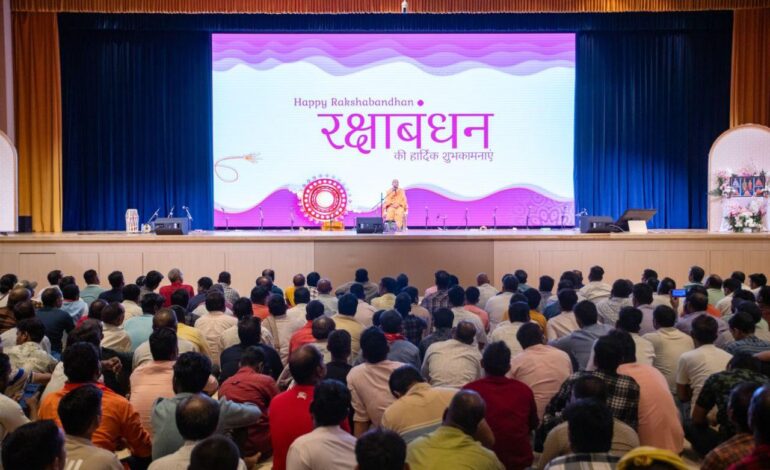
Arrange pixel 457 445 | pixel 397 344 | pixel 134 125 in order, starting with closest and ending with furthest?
pixel 457 445
pixel 397 344
pixel 134 125

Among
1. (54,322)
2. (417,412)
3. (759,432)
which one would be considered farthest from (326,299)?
(759,432)

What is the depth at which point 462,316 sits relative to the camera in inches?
211

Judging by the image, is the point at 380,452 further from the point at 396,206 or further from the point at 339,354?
the point at 396,206

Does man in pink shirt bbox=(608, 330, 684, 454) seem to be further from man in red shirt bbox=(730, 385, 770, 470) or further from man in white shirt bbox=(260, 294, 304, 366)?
man in white shirt bbox=(260, 294, 304, 366)

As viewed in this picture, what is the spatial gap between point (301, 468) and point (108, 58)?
11782mm

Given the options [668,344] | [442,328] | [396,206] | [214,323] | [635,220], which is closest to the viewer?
[668,344]

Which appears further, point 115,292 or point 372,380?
point 115,292

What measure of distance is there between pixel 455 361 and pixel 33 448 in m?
2.35

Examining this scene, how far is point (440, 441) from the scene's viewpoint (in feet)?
9.12

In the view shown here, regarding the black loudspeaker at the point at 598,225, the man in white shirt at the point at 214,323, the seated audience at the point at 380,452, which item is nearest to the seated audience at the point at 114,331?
the man in white shirt at the point at 214,323

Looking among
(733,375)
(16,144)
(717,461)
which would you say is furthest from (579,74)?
(717,461)

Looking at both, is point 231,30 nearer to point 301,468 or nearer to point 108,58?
point 108,58

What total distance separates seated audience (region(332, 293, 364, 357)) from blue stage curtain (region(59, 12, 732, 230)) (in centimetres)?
832

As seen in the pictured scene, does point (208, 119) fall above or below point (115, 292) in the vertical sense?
above
